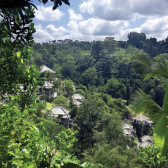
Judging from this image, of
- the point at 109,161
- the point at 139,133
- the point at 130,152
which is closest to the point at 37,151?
the point at 109,161

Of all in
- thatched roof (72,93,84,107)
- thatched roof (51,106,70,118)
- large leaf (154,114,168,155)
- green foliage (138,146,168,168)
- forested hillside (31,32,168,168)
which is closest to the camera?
green foliage (138,146,168,168)

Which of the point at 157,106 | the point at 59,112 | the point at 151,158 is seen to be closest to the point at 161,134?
the point at 157,106

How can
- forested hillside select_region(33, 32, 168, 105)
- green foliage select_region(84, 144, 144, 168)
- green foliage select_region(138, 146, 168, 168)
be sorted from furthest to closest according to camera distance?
forested hillside select_region(33, 32, 168, 105)
green foliage select_region(84, 144, 144, 168)
green foliage select_region(138, 146, 168, 168)

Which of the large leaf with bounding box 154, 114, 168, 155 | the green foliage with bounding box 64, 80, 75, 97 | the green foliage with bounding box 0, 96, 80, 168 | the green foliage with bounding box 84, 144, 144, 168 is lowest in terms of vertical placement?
the green foliage with bounding box 84, 144, 144, 168

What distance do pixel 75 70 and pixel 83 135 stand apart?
31627 mm

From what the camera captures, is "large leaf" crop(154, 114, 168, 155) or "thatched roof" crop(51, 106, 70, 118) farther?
"thatched roof" crop(51, 106, 70, 118)

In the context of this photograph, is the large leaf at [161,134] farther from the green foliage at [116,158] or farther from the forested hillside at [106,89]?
the green foliage at [116,158]

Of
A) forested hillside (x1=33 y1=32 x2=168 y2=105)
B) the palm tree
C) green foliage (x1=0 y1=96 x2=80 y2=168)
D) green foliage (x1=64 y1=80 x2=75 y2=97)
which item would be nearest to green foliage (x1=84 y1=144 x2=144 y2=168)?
the palm tree

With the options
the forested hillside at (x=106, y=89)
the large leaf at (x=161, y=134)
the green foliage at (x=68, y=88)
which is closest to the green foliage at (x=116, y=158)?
the forested hillside at (x=106, y=89)

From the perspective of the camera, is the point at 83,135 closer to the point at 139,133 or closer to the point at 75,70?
the point at 139,133

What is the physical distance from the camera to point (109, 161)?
30.4 ft

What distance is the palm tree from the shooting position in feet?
11.1

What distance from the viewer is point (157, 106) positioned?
13.6ft

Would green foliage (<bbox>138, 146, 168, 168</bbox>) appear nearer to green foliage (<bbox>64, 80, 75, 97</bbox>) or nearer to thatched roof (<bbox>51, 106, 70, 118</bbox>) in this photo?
thatched roof (<bbox>51, 106, 70, 118</bbox>)
